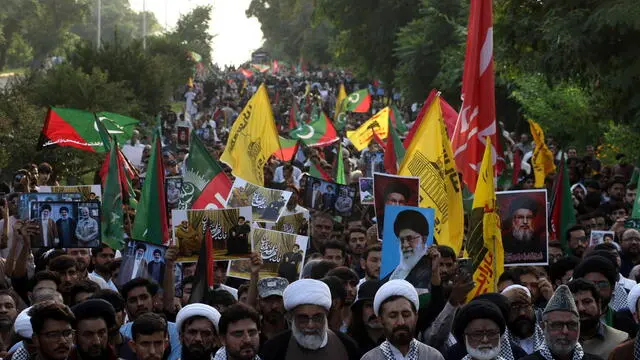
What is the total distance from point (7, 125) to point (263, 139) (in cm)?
803

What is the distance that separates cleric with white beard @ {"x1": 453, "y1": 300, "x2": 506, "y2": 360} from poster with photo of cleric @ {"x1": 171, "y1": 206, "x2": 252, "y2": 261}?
11.0 ft

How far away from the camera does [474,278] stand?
921cm

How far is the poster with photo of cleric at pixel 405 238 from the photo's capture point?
8.77 meters

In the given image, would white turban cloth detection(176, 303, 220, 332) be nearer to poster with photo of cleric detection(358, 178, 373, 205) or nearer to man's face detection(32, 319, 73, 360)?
man's face detection(32, 319, 73, 360)

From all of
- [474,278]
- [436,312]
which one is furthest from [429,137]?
[436,312]

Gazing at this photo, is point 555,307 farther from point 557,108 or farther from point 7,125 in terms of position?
point 557,108

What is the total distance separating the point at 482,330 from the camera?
6.75 m

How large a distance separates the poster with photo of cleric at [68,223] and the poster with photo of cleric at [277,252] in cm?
119

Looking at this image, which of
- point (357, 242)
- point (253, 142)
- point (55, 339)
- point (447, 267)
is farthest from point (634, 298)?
point (253, 142)

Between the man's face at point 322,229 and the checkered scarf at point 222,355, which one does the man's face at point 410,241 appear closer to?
the checkered scarf at point 222,355

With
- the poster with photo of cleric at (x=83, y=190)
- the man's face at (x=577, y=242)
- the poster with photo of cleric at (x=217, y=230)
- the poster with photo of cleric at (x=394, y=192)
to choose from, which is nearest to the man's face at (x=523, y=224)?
the poster with photo of cleric at (x=394, y=192)

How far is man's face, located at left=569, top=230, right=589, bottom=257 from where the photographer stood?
1185 centimetres

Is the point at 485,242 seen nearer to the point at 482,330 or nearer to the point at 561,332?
the point at 561,332


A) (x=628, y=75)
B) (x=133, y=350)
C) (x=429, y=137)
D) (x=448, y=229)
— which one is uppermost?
(x=628, y=75)
